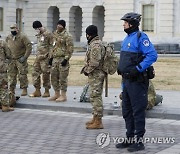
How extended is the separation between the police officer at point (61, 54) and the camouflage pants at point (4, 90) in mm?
1291

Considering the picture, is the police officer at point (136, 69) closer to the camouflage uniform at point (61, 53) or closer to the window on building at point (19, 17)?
the camouflage uniform at point (61, 53)

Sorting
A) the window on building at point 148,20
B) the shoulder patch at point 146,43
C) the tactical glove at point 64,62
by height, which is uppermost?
the window on building at point 148,20

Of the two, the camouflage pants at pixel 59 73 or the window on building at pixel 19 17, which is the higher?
the window on building at pixel 19 17

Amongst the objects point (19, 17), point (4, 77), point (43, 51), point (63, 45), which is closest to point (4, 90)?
point (4, 77)

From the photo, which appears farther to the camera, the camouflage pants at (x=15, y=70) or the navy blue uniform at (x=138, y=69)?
the camouflage pants at (x=15, y=70)

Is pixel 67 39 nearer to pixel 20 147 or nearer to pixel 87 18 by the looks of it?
pixel 20 147

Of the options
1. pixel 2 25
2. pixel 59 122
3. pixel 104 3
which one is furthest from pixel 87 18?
pixel 59 122

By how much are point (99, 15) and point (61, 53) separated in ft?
120

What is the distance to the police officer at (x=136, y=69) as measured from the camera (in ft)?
27.0

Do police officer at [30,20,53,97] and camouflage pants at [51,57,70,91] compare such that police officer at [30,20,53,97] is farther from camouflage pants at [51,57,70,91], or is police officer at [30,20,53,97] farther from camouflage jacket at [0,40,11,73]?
camouflage jacket at [0,40,11,73]

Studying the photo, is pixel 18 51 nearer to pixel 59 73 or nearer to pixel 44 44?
pixel 44 44

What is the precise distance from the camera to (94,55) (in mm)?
10148

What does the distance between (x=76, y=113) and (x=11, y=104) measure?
1874 millimetres
